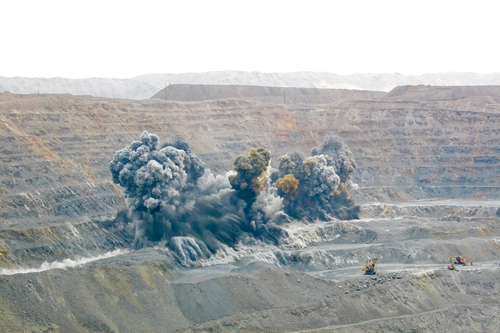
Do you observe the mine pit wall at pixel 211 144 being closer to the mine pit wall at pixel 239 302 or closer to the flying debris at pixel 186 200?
the flying debris at pixel 186 200

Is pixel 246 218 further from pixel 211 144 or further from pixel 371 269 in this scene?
pixel 211 144

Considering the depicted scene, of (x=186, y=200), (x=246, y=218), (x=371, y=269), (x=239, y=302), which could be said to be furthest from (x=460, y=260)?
(x=186, y=200)

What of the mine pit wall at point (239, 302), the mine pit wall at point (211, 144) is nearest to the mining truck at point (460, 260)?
the mine pit wall at point (239, 302)

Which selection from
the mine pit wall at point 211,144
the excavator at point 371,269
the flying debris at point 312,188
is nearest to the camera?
the excavator at point 371,269

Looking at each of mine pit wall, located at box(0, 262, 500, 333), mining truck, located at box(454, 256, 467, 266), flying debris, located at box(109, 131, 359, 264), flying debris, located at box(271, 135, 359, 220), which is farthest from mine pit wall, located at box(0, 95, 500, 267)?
mining truck, located at box(454, 256, 467, 266)

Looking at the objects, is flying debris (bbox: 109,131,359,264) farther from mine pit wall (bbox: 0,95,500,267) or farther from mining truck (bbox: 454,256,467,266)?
mining truck (bbox: 454,256,467,266)

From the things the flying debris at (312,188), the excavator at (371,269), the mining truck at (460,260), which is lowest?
the mining truck at (460,260)
